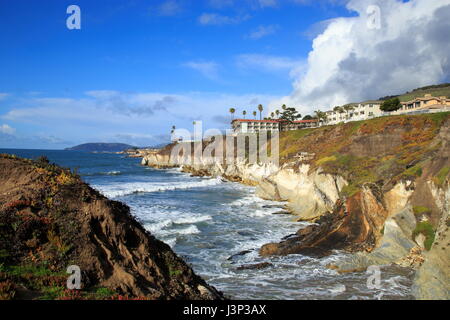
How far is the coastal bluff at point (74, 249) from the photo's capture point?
8.32 meters

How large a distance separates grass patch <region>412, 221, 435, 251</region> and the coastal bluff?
44.8ft

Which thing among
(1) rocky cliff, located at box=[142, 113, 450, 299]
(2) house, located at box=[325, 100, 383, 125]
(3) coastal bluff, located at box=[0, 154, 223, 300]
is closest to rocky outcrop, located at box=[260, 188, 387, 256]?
(1) rocky cliff, located at box=[142, 113, 450, 299]

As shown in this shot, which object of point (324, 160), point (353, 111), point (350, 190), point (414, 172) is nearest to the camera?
point (414, 172)

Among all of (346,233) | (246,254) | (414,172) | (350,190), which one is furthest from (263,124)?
(246,254)

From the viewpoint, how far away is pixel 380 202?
75.2 feet

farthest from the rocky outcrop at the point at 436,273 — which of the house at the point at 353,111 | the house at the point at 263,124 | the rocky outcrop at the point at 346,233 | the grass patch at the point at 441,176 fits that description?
the house at the point at 263,124

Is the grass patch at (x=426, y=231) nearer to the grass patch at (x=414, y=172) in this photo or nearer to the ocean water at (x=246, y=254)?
the ocean water at (x=246, y=254)

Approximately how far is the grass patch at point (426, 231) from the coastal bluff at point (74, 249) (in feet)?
44.8

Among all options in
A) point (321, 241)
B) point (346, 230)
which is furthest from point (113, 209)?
point (346, 230)

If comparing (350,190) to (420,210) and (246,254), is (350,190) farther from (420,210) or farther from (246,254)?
(246,254)

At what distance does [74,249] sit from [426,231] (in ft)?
61.8

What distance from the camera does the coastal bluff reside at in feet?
27.3

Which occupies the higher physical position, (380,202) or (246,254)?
(380,202)
